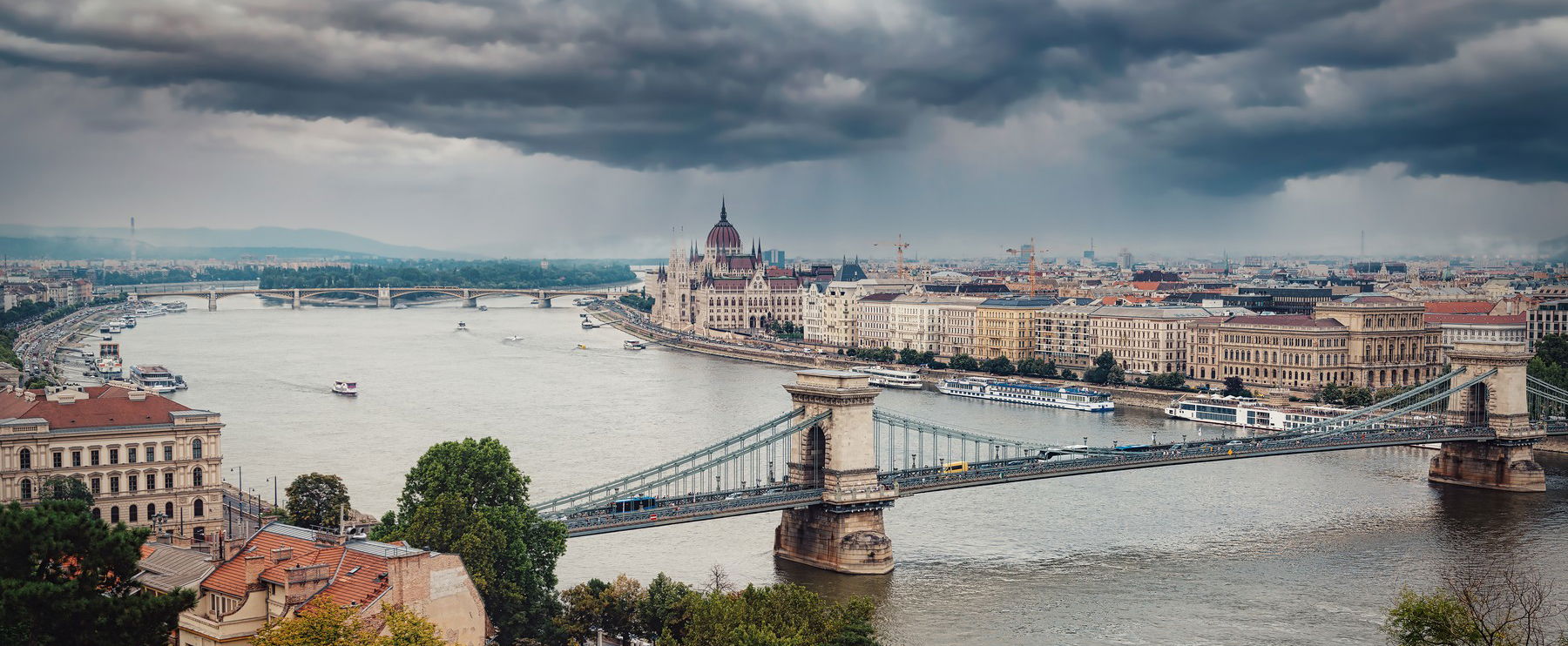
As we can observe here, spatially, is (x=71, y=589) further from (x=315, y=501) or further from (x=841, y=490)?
(x=841, y=490)

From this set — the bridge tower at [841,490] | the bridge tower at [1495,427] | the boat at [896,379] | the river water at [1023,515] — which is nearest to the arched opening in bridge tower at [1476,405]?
the bridge tower at [1495,427]

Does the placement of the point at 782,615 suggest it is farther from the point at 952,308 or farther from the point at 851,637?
the point at 952,308

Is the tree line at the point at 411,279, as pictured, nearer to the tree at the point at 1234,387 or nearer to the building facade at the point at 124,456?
the tree at the point at 1234,387

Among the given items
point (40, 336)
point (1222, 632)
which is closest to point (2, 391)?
point (1222, 632)

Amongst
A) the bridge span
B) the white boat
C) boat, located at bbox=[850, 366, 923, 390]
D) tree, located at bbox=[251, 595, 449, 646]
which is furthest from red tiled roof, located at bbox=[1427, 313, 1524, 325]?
the bridge span

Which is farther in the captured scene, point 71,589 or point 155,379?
point 155,379

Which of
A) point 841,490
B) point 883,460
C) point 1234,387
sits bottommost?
point 883,460

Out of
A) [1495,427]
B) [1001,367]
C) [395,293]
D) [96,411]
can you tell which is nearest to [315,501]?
[96,411]
